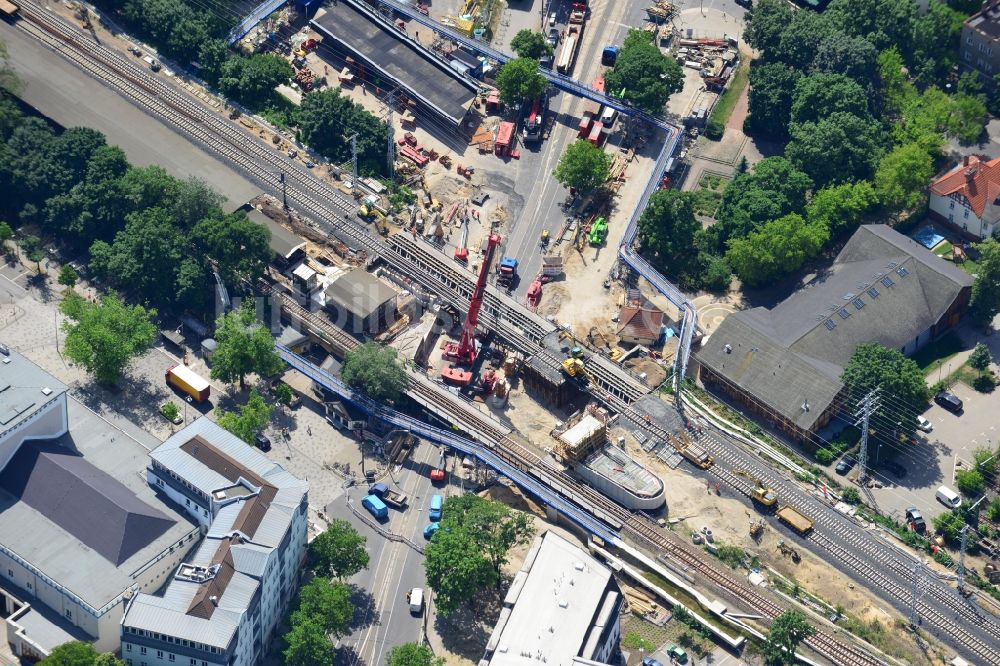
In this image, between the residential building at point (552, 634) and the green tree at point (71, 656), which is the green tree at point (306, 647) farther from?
the green tree at point (71, 656)

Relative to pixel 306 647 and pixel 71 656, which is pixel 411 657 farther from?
pixel 71 656

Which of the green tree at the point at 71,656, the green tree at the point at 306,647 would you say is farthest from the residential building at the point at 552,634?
the green tree at the point at 71,656

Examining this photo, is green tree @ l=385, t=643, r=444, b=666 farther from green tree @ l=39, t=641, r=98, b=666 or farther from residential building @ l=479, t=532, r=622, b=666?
green tree @ l=39, t=641, r=98, b=666

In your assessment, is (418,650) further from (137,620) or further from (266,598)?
(137,620)

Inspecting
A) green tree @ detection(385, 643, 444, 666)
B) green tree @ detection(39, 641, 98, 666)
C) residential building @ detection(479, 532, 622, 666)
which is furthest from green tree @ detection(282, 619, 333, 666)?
green tree @ detection(39, 641, 98, 666)

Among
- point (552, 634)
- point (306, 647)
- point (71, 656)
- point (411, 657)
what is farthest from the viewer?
point (306, 647)

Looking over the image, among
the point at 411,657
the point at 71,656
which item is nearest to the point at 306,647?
the point at 411,657

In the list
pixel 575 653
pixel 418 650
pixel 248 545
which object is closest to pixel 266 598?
pixel 248 545
